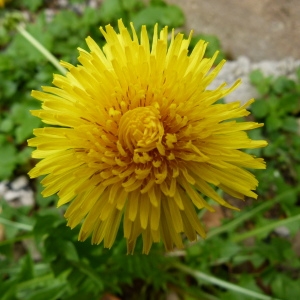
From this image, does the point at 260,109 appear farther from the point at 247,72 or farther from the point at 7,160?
the point at 7,160

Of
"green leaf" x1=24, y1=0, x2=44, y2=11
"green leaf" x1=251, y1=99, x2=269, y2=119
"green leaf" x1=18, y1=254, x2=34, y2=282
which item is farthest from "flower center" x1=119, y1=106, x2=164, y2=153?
"green leaf" x1=24, y1=0, x2=44, y2=11

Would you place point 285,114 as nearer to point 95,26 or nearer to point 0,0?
point 95,26

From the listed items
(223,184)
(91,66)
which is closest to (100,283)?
(223,184)

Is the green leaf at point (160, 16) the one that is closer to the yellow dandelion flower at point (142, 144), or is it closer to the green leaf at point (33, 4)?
the green leaf at point (33, 4)

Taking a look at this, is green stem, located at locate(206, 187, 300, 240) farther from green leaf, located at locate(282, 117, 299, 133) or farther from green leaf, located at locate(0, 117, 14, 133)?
green leaf, located at locate(0, 117, 14, 133)

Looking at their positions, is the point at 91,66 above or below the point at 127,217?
above

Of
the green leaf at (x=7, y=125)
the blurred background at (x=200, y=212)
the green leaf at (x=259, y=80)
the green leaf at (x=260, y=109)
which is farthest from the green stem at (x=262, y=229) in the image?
the green leaf at (x=7, y=125)
